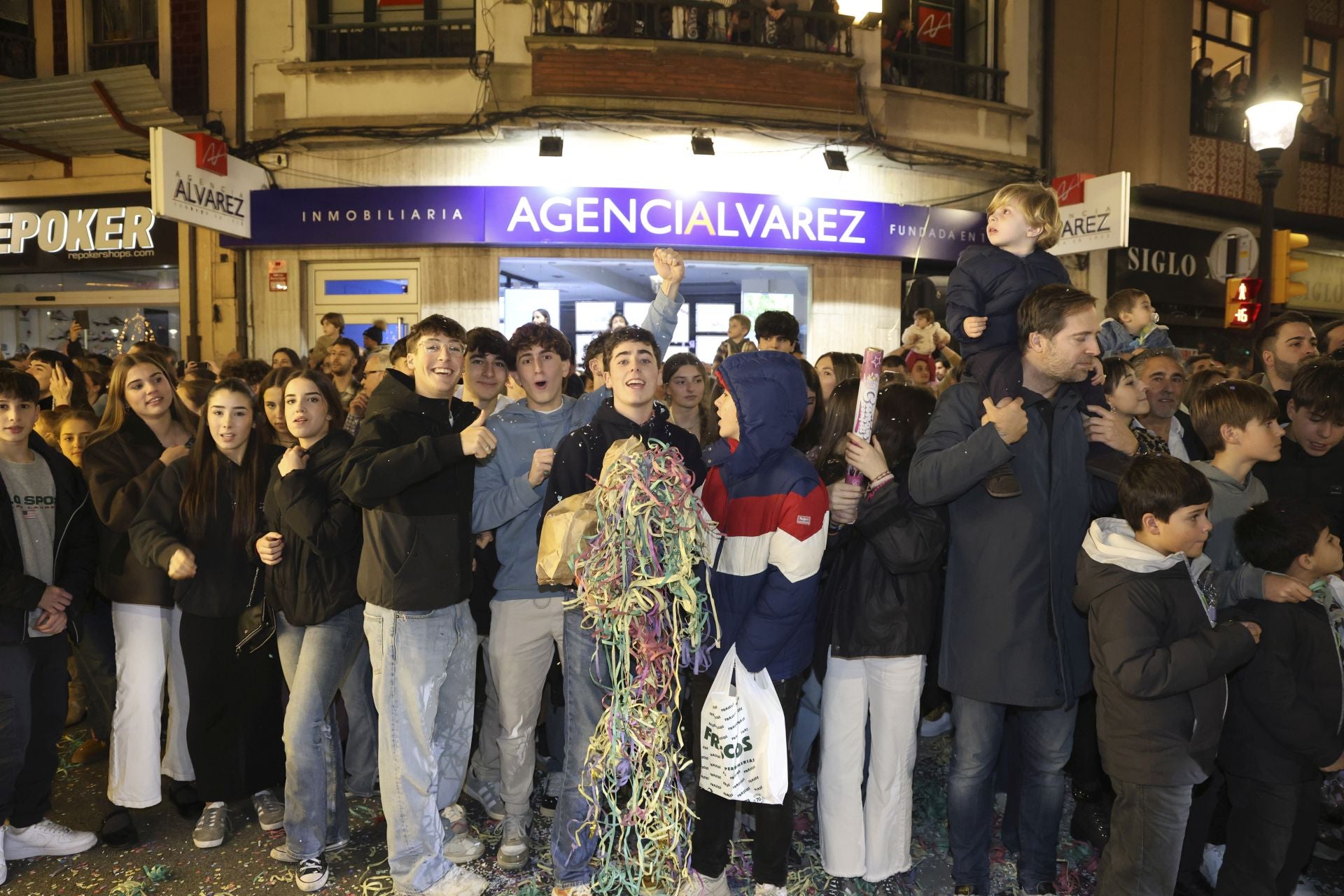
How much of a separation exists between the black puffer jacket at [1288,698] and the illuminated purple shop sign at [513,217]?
27.5ft

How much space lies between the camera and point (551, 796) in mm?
4633

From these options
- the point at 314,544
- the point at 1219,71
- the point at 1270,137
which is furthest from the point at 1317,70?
the point at 314,544

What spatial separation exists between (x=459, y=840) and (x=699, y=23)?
10101 mm

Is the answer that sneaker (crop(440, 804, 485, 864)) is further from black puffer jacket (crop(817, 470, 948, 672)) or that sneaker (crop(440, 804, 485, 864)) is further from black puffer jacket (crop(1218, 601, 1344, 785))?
black puffer jacket (crop(1218, 601, 1344, 785))

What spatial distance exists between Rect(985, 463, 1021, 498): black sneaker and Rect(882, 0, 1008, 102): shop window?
1039 centimetres

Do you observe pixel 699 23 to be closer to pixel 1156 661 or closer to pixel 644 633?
pixel 644 633

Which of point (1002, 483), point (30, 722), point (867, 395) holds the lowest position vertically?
point (30, 722)

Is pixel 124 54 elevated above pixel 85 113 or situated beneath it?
elevated above

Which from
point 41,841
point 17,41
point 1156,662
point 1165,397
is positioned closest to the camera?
point 1156,662

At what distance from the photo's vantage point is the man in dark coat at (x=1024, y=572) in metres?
3.46

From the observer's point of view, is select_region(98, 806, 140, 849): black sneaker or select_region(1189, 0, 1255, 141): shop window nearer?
select_region(98, 806, 140, 849): black sneaker

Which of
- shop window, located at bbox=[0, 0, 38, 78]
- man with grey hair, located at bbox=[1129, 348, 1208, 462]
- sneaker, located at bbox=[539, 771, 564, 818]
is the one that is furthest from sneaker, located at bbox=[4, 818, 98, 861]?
shop window, located at bbox=[0, 0, 38, 78]

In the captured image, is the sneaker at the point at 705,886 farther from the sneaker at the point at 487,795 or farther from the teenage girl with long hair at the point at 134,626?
the teenage girl with long hair at the point at 134,626

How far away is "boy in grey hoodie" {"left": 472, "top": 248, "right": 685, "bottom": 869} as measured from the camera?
4031mm
